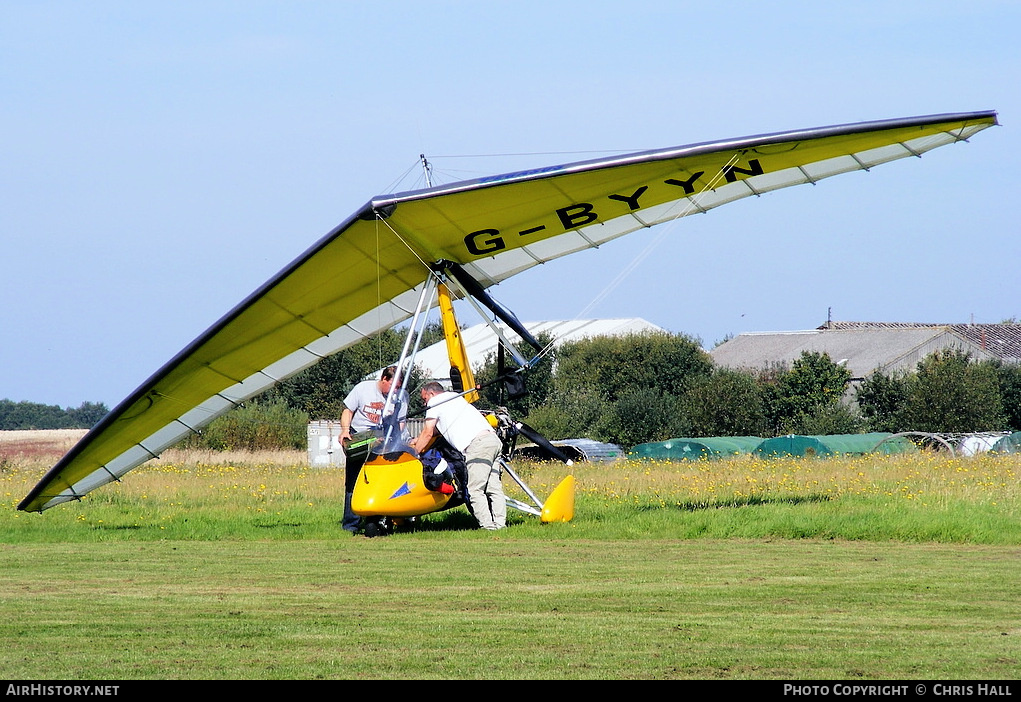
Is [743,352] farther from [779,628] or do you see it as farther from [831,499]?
[779,628]

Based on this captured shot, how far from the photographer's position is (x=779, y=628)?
17.6ft

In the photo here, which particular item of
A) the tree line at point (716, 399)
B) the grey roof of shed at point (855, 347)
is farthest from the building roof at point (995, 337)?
the tree line at point (716, 399)

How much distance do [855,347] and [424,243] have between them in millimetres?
52691

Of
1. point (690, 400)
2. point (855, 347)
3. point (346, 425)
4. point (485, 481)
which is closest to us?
point (485, 481)

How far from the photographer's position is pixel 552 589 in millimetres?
6855

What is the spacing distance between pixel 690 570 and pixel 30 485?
1300 cm

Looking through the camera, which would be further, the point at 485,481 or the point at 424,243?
the point at 424,243

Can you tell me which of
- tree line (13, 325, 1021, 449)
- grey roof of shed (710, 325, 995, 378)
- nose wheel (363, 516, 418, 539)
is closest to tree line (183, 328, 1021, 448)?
tree line (13, 325, 1021, 449)

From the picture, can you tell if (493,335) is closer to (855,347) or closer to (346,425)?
(855,347)

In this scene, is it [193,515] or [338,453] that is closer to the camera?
[193,515]

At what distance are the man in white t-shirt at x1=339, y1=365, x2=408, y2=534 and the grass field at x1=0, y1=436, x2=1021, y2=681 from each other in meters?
0.48

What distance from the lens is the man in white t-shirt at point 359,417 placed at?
11.0 meters

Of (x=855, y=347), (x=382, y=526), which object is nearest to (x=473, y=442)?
(x=382, y=526)

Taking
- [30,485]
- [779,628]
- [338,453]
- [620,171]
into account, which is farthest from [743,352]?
[779,628]
